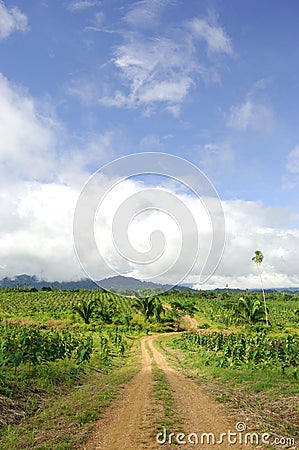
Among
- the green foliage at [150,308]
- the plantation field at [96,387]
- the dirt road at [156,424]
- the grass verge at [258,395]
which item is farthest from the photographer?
the green foliage at [150,308]

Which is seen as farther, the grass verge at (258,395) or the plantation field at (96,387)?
the grass verge at (258,395)

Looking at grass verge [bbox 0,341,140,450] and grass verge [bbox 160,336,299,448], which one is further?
grass verge [bbox 160,336,299,448]

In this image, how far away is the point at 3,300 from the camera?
64188mm

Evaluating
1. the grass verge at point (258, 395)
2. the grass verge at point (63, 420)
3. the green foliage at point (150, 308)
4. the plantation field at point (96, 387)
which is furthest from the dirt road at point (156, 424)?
the green foliage at point (150, 308)

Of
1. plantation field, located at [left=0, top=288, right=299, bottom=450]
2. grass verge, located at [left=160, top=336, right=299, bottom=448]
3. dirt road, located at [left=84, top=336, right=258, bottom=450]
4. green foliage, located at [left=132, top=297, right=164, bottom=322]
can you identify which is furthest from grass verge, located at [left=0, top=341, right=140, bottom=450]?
green foliage, located at [left=132, top=297, right=164, bottom=322]

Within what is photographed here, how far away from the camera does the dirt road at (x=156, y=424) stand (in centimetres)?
538

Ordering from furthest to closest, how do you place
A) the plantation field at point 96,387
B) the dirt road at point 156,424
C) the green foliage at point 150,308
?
the green foliage at point 150,308 < the plantation field at point 96,387 < the dirt road at point 156,424

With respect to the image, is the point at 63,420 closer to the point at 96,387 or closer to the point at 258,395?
the point at 96,387

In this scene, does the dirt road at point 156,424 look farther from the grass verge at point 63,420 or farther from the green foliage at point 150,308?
the green foliage at point 150,308

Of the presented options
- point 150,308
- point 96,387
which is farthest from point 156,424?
point 150,308

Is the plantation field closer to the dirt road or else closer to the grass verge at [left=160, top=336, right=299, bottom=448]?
the grass verge at [left=160, top=336, right=299, bottom=448]

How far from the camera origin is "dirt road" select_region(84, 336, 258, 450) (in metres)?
5.38

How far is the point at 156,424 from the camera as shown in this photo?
6309 millimetres

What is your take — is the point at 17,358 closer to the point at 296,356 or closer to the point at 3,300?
the point at 296,356
